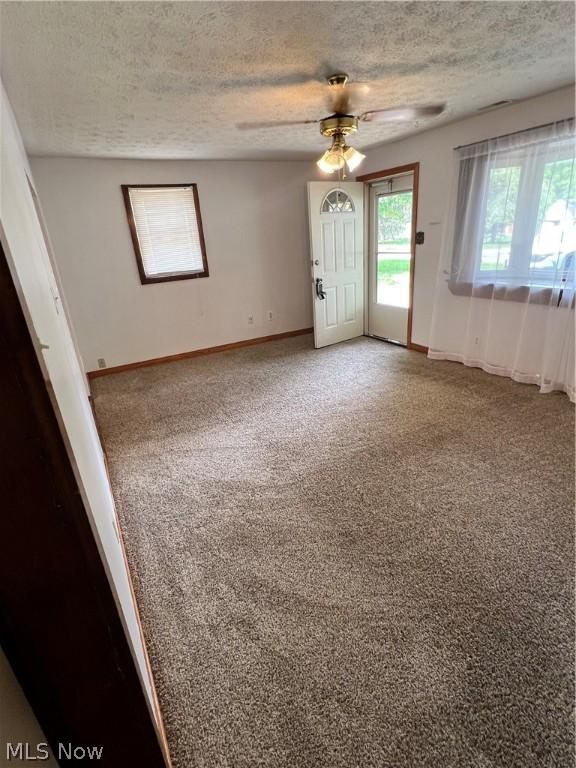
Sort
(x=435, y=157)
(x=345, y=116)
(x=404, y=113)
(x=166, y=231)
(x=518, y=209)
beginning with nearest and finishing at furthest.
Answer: (x=404, y=113)
(x=345, y=116)
(x=518, y=209)
(x=435, y=157)
(x=166, y=231)

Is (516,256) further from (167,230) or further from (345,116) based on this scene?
(167,230)

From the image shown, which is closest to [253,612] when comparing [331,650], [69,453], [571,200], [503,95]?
[331,650]

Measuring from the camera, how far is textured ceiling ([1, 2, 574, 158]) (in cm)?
143

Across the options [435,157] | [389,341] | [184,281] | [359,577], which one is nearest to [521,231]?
[435,157]

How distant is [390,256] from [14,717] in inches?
189

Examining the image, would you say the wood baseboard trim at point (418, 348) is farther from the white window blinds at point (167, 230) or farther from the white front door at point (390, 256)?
the white window blinds at point (167, 230)

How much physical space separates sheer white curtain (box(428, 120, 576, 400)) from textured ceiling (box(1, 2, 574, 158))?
1.54 feet

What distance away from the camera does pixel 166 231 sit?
416 centimetres

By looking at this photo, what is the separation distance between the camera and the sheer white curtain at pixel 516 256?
2760mm

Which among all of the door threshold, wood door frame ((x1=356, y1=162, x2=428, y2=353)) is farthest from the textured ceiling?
the door threshold

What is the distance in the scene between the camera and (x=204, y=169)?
4.18 m

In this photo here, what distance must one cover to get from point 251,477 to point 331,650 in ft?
3.69

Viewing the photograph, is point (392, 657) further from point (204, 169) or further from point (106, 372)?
point (204, 169)

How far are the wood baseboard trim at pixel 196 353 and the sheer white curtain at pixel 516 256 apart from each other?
7.22 ft
